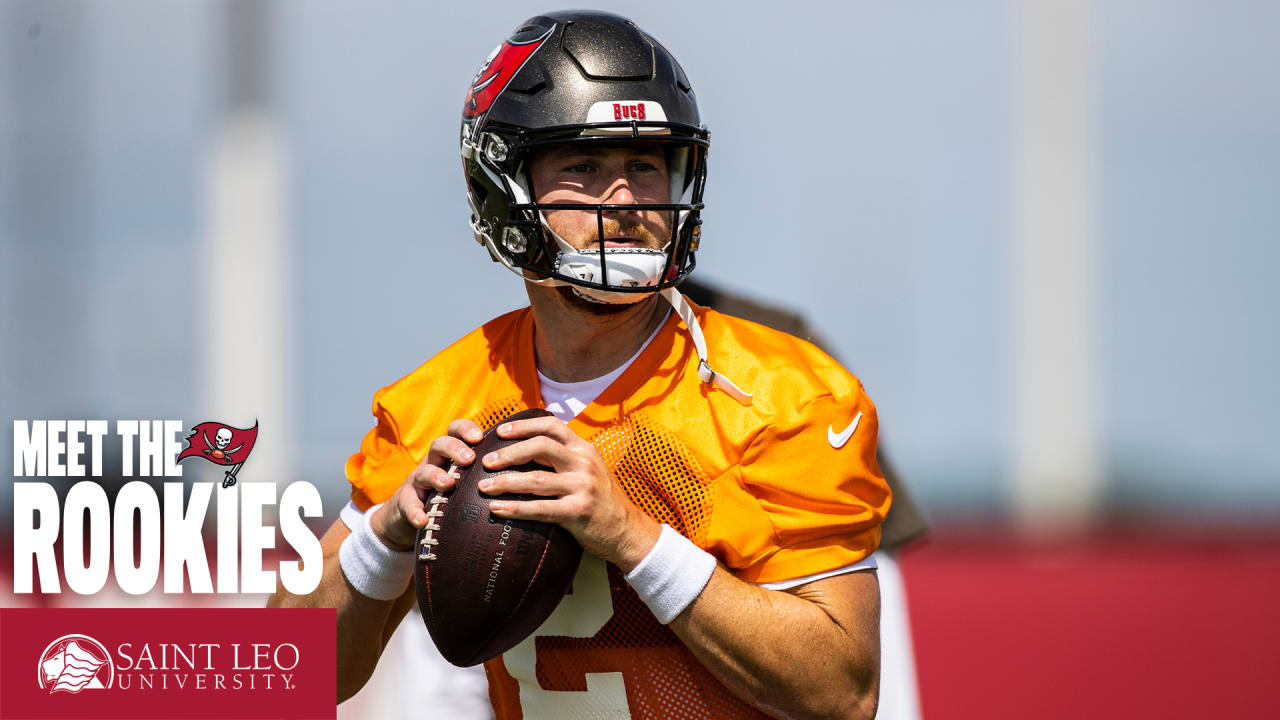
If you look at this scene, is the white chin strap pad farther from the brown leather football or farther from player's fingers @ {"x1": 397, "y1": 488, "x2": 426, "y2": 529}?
player's fingers @ {"x1": 397, "y1": 488, "x2": 426, "y2": 529}

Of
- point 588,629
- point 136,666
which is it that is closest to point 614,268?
point 588,629

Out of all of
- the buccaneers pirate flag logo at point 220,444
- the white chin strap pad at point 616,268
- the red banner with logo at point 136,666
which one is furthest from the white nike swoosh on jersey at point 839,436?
the buccaneers pirate flag logo at point 220,444

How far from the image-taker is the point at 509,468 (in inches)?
84.0

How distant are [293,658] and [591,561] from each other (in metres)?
0.72

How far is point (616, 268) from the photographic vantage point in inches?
89.5

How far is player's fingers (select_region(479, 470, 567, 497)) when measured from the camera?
2074 millimetres

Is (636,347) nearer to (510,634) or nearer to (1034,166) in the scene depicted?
(510,634)

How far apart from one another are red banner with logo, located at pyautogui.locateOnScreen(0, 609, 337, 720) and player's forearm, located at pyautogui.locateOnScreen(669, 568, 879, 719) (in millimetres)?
1109

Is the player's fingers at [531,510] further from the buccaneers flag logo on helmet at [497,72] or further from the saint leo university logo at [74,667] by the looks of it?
the saint leo university logo at [74,667]

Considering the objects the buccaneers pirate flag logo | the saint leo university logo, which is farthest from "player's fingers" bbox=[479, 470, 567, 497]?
the saint leo university logo

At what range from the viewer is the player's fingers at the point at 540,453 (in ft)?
6.82

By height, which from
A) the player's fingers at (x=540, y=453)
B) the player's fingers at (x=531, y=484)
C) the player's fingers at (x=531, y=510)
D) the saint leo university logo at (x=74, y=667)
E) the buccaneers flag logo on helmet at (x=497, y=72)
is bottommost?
the saint leo university logo at (x=74, y=667)

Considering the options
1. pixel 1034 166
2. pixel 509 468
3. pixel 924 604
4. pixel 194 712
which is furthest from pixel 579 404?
pixel 1034 166

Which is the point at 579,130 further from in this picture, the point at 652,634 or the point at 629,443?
the point at 652,634
